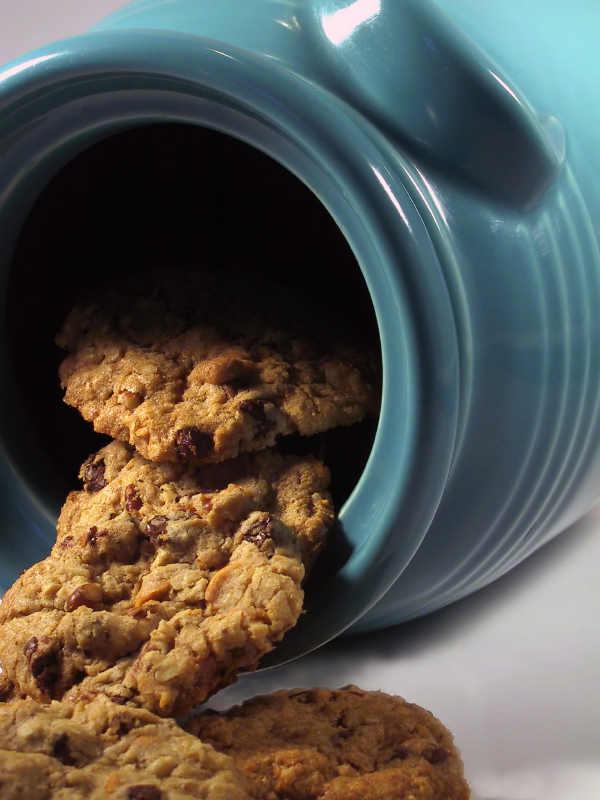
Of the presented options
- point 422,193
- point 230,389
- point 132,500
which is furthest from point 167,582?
point 422,193

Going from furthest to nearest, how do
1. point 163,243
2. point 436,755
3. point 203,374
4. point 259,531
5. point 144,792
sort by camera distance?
point 163,243
point 203,374
point 259,531
point 436,755
point 144,792

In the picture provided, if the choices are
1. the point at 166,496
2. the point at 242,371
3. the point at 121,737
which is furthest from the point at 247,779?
the point at 242,371

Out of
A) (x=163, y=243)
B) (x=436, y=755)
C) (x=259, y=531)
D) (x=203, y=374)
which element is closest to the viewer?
(x=436, y=755)

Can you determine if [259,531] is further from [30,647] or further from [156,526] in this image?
[30,647]

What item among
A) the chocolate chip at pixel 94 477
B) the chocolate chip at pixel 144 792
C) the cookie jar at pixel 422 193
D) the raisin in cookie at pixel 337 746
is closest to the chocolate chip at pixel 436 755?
the raisin in cookie at pixel 337 746

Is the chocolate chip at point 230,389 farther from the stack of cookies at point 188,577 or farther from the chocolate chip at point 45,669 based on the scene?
the chocolate chip at point 45,669

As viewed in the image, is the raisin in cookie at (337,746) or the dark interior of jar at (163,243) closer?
the raisin in cookie at (337,746)
